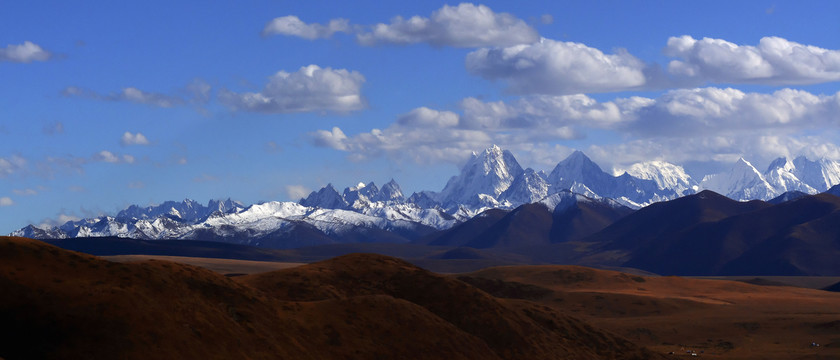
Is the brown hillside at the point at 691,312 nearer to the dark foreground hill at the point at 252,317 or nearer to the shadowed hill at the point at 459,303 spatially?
the shadowed hill at the point at 459,303

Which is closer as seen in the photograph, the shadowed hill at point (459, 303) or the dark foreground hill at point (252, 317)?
the dark foreground hill at point (252, 317)

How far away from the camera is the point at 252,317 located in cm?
7225

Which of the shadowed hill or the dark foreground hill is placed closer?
the dark foreground hill

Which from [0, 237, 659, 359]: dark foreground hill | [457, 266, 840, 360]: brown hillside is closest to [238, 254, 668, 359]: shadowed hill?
[0, 237, 659, 359]: dark foreground hill

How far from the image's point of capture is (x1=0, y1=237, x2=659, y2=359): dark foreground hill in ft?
193

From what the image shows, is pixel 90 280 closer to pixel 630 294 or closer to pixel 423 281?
pixel 423 281

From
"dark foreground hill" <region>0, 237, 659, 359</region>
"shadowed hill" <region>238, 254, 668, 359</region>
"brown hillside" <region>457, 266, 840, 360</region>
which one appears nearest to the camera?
"dark foreground hill" <region>0, 237, 659, 359</region>

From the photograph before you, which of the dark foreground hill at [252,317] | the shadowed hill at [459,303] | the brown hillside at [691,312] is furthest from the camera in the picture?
the brown hillside at [691,312]

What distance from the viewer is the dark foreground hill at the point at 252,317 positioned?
2312 inches

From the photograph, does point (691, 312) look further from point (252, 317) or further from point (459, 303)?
point (252, 317)

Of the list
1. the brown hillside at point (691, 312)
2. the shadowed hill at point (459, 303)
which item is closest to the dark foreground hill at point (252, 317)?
the shadowed hill at point (459, 303)

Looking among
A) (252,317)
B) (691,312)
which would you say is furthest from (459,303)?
(691,312)

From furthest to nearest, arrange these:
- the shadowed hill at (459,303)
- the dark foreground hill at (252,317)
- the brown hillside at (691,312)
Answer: the brown hillside at (691,312) → the shadowed hill at (459,303) → the dark foreground hill at (252,317)

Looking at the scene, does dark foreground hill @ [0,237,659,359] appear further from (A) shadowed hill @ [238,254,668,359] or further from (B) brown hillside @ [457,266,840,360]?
(B) brown hillside @ [457,266,840,360]
